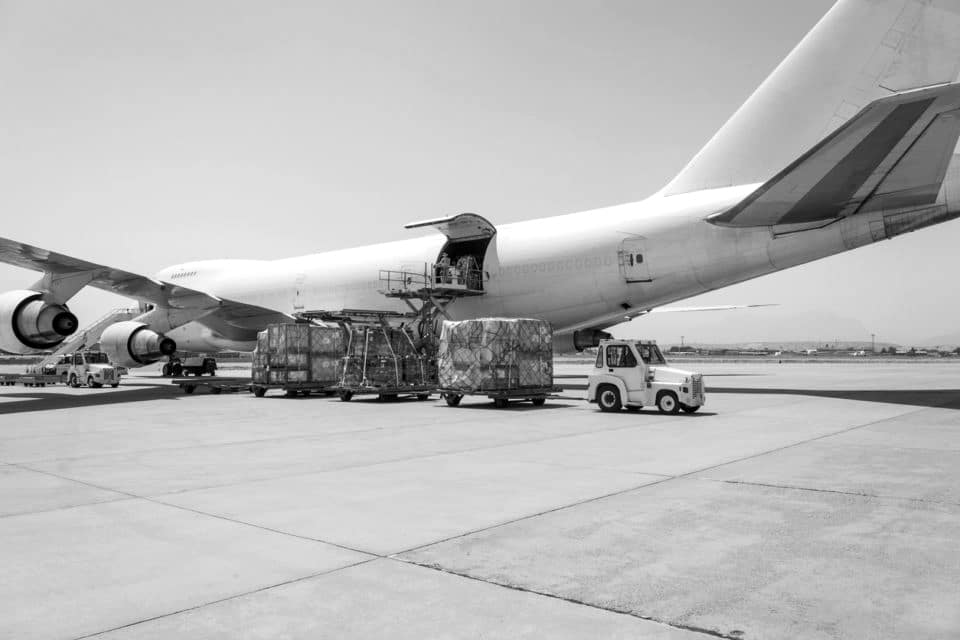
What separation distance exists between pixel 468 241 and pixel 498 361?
655 centimetres

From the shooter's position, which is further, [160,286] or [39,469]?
[160,286]

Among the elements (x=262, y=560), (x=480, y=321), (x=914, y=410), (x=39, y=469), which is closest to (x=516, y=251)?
(x=480, y=321)

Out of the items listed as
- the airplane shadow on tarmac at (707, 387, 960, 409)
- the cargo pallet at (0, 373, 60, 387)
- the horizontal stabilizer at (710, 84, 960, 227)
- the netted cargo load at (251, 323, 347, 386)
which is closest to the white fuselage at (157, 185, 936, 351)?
the horizontal stabilizer at (710, 84, 960, 227)

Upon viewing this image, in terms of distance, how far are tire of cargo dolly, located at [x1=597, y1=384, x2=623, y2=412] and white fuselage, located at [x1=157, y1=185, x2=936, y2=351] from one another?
14.3 feet

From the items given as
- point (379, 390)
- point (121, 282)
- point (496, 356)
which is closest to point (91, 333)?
point (121, 282)

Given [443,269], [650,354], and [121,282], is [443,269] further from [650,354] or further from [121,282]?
[121,282]

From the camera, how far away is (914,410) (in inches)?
564

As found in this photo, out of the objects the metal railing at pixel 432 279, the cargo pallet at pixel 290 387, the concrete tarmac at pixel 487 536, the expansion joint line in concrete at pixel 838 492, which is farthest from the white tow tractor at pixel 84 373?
the expansion joint line in concrete at pixel 838 492

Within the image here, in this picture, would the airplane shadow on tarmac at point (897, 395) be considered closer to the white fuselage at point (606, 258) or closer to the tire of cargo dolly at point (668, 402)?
the white fuselage at point (606, 258)

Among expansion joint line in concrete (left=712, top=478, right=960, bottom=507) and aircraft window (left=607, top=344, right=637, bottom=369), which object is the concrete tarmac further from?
aircraft window (left=607, top=344, right=637, bottom=369)

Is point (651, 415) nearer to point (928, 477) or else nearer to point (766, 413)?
point (766, 413)

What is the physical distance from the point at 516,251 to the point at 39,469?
14585 millimetres

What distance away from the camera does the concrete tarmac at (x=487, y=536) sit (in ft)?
11.9

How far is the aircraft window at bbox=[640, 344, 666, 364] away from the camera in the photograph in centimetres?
1479
